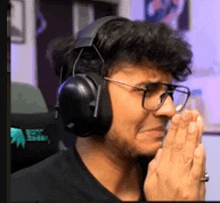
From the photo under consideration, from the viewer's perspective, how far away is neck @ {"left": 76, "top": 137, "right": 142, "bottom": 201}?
721 mm

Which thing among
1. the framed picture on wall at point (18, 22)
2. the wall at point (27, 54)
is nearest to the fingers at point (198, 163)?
the wall at point (27, 54)

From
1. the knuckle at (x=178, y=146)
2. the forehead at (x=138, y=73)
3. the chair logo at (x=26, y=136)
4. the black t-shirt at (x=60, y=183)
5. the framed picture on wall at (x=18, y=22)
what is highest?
the framed picture on wall at (x=18, y=22)

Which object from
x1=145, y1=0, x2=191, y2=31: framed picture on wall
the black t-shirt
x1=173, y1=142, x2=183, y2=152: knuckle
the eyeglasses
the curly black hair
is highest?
x1=145, y1=0, x2=191, y2=31: framed picture on wall

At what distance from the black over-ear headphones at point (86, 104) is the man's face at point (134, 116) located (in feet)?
0.12

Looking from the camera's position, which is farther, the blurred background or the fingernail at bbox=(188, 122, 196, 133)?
the blurred background

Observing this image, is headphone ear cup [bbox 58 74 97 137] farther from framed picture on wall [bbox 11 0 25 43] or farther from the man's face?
framed picture on wall [bbox 11 0 25 43]

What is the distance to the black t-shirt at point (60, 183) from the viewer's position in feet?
2.13

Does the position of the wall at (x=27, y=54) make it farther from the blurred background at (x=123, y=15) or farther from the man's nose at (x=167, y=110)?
the man's nose at (x=167, y=110)

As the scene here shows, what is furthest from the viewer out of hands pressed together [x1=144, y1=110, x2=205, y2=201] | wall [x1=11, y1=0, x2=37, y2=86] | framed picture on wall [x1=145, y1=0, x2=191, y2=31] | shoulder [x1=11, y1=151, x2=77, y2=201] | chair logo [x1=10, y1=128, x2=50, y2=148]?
framed picture on wall [x1=145, y1=0, x2=191, y2=31]

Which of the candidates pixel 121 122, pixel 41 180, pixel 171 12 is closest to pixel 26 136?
pixel 41 180

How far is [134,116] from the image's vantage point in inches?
27.3

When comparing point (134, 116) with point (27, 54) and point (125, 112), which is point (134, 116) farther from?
point (27, 54)

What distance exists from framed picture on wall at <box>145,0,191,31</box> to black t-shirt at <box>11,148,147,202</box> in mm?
540

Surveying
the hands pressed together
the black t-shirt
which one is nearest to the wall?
the black t-shirt
